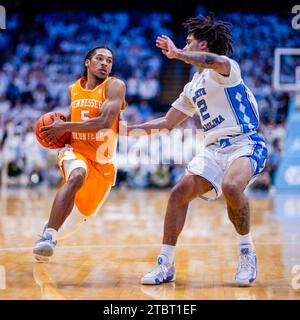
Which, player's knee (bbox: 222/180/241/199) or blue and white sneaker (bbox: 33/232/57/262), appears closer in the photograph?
player's knee (bbox: 222/180/241/199)

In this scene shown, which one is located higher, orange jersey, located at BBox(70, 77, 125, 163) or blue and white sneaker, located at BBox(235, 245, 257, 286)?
orange jersey, located at BBox(70, 77, 125, 163)

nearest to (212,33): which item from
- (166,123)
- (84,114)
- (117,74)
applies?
(166,123)

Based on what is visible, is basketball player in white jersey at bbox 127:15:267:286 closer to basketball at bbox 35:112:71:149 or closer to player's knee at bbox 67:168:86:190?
player's knee at bbox 67:168:86:190

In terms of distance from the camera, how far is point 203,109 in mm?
4805

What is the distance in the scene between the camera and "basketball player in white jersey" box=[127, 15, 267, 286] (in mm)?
4633

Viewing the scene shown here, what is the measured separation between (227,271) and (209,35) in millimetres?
1933

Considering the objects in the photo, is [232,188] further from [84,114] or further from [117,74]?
[117,74]

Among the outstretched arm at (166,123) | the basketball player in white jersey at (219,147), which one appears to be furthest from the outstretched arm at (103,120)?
the basketball player in white jersey at (219,147)

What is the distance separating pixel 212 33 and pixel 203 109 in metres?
0.59

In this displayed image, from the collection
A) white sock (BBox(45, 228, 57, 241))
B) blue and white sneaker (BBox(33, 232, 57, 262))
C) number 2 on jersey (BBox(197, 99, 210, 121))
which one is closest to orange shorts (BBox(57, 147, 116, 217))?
white sock (BBox(45, 228, 57, 241))

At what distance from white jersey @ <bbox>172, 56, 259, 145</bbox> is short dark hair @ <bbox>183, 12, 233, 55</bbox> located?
0.69ft

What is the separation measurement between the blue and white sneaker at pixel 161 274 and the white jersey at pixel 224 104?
1000mm

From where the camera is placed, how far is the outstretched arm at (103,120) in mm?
5156

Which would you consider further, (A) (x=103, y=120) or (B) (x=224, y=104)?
(A) (x=103, y=120)
